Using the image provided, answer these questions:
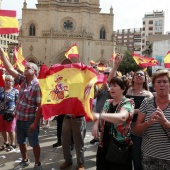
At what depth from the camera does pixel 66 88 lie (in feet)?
14.5

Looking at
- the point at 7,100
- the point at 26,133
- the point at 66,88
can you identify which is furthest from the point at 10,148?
the point at 66,88

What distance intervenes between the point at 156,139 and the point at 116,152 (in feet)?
1.79

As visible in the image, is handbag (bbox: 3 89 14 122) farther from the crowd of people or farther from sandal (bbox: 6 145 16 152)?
the crowd of people

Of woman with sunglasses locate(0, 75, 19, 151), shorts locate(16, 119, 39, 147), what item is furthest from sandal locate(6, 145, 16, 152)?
shorts locate(16, 119, 39, 147)

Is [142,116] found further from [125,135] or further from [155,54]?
[155,54]

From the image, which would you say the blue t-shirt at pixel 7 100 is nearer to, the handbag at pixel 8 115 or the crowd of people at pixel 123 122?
the handbag at pixel 8 115

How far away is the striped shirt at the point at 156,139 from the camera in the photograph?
2.92 meters

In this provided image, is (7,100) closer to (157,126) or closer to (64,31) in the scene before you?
(157,126)

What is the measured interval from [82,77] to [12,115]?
8.49ft

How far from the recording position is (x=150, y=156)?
9.85ft

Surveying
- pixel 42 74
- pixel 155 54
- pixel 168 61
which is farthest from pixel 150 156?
pixel 155 54

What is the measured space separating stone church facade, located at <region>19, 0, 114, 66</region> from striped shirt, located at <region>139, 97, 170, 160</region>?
4214 centimetres

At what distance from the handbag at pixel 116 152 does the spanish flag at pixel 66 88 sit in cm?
100

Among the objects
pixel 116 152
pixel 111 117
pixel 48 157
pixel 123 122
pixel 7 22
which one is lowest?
pixel 48 157
